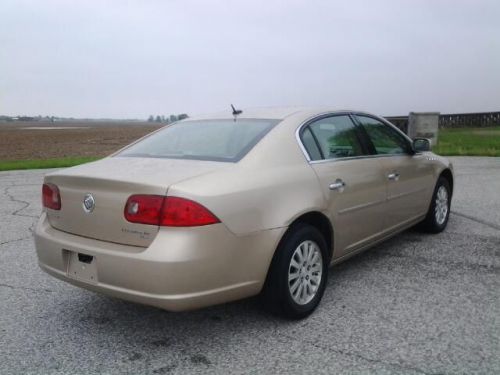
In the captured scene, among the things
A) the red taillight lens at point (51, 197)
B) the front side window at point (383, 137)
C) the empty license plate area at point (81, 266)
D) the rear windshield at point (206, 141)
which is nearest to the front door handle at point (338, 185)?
the rear windshield at point (206, 141)

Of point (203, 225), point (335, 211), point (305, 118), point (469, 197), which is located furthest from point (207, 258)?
point (469, 197)

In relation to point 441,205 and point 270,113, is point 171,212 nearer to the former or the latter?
point 270,113

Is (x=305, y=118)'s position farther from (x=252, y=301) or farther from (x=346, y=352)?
(x=346, y=352)

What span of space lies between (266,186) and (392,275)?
1.74 metres

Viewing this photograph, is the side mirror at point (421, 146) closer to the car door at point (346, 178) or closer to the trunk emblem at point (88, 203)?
the car door at point (346, 178)

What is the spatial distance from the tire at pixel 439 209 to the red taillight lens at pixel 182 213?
Result: 3422 millimetres

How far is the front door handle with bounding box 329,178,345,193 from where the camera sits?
372cm

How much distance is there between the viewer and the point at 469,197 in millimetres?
7930

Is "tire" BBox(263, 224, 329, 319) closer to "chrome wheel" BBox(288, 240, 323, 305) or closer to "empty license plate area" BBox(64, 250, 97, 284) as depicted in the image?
Answer: "chrome wheel" BBox(288, 240, 323, 305)

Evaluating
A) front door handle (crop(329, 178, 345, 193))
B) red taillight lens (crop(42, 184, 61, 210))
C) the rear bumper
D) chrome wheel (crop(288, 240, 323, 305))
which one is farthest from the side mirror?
red taillight lens (crop(42, 184, 61, 210))

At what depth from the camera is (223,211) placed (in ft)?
9.55

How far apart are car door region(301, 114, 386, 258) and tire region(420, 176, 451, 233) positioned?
4.42ft

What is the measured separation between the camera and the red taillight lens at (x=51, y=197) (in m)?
3.35

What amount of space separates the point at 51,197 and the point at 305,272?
1.80m
